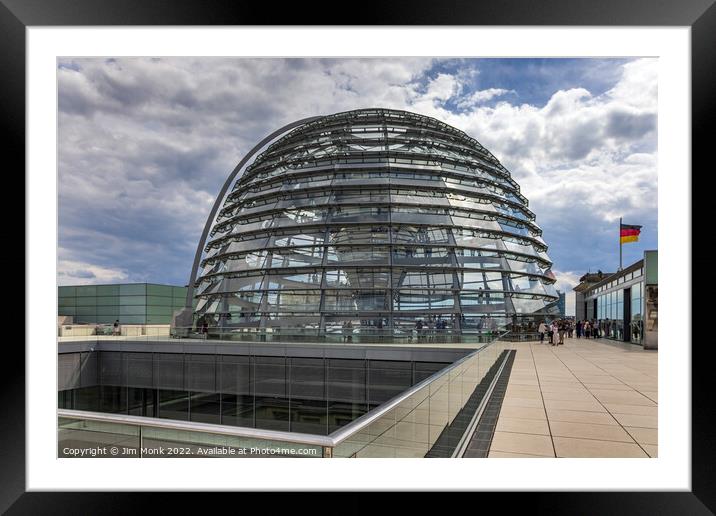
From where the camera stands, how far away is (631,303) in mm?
27094

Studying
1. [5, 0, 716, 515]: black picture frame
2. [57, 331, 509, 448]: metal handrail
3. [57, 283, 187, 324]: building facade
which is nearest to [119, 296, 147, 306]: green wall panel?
[57, 283, 187, 324]: building facade

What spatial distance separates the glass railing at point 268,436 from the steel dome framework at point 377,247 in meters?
17.4

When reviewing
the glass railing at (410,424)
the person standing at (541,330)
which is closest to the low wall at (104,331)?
the person standing at (541,330)

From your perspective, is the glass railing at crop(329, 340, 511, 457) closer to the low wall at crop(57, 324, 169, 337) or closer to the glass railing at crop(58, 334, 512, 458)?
the glass railing at crop(58, 334, 512, 458)

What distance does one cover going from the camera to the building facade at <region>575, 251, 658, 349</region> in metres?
20.3

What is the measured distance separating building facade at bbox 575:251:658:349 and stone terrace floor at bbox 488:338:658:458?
769cm

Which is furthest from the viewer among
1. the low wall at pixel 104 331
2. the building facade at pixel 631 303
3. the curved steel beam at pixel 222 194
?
the curved steel beam at pixel 222 194

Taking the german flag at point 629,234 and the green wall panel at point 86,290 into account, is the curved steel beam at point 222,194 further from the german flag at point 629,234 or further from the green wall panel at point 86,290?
the german flag at point 629,234

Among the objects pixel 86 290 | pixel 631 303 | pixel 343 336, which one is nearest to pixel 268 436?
pixel 343 336

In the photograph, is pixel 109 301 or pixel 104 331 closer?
pixel 104 331

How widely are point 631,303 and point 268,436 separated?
2836 centimetres
